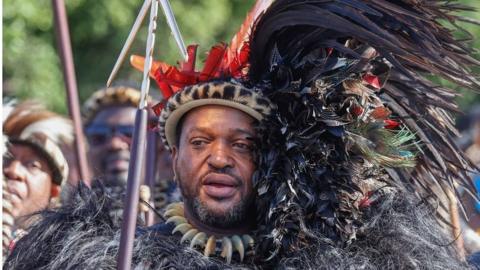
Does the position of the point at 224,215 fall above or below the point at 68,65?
below

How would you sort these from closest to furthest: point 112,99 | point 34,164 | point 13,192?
point 13,192, point 34,164, point 112,99

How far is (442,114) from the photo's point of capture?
5199 millimetres

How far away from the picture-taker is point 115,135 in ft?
26.7

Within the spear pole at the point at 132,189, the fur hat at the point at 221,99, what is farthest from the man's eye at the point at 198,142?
the spear pole at the point at 132,189

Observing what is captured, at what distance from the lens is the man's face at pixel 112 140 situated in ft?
26.2

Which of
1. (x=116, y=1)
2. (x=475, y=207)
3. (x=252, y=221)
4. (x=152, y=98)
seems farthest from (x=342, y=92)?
(x=116, y=1)

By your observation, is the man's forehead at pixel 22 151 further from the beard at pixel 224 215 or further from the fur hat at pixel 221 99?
the beard at pixel 224 215

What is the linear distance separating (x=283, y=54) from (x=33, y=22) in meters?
5.68

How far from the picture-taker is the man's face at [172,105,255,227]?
16.5ft

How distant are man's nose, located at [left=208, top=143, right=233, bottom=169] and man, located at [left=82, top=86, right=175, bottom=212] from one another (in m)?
2.55

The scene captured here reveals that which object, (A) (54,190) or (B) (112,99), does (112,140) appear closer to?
(B) (112,99)

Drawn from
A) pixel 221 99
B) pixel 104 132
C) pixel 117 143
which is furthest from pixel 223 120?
pixel 104 132

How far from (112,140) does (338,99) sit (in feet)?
11.1

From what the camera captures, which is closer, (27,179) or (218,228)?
(218,228)
